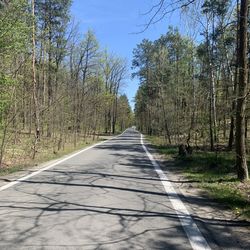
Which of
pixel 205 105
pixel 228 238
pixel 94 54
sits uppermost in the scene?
pixel 94 54

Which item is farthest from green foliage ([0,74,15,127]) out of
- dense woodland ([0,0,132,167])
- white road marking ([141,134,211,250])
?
white road marking ([141,134,211,250])

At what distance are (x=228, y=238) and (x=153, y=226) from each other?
1.24 metres

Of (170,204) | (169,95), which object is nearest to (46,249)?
(170,204)

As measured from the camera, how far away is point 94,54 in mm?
60281

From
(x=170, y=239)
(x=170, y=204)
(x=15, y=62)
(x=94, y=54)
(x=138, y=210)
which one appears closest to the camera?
(x=170, y=239)

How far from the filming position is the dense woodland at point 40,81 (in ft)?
57.8

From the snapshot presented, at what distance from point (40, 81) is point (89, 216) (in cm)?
4031

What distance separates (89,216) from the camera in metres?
7.89

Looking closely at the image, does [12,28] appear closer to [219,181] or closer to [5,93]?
[5,93]

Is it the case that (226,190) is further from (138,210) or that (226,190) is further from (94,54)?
(94,54)

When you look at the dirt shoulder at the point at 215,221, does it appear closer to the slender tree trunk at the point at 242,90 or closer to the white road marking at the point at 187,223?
the white road marking at the point at 187,223

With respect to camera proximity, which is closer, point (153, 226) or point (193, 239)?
point (193, 239)

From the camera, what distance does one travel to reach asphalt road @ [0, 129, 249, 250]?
6.20 meters

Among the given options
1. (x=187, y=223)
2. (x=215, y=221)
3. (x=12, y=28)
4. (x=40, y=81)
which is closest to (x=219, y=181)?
(x=215, y=221)
